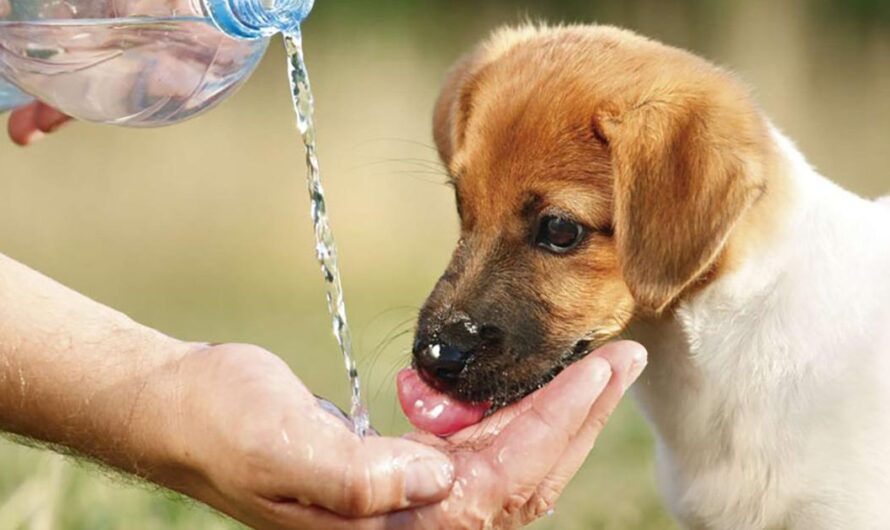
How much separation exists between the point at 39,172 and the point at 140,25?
6.49m

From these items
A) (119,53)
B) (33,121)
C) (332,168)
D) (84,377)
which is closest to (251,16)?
(119,53)

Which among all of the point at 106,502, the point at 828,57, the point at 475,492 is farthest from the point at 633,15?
the point at 475,492

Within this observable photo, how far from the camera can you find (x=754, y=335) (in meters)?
3.87

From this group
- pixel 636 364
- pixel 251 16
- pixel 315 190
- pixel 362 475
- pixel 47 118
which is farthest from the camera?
pixel 47 118

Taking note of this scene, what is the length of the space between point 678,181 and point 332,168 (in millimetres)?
5755

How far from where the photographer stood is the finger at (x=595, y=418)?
11.2ft

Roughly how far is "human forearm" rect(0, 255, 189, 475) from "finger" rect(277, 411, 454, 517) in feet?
1.42

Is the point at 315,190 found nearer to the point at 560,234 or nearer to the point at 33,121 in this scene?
the point at 560,234

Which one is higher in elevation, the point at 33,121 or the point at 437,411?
the point at 33,121

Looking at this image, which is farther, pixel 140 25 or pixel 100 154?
pixel 100 154

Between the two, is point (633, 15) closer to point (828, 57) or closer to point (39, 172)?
point (828, 57)

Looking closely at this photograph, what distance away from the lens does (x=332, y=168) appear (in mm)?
9516

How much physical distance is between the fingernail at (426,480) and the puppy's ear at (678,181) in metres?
0.83

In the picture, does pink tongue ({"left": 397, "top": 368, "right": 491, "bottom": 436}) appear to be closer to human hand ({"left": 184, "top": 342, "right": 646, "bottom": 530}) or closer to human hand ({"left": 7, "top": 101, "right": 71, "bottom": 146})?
human hand ({"left": 184, "top": 342, "right": 646, "bottom": 530})
